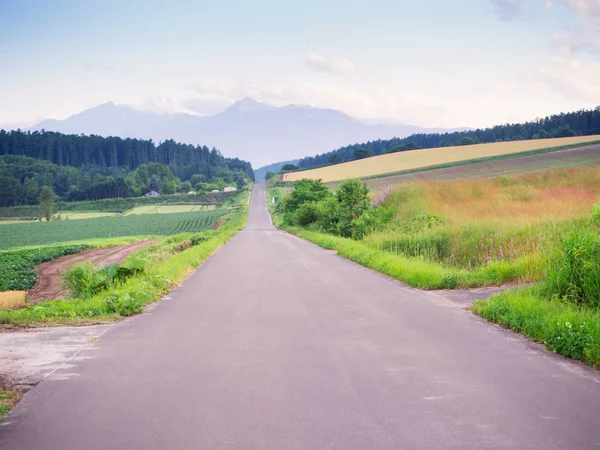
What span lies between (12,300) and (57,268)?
16.7 m

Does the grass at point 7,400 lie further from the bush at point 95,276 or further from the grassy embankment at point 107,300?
the bush at point 95,276

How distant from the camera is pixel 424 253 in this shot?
20438mm

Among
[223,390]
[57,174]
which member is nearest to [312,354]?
[223,390]

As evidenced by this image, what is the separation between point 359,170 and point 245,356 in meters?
107

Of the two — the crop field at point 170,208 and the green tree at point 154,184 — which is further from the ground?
the green tree at point 154,184

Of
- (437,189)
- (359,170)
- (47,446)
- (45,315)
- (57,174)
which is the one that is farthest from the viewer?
(57,174)

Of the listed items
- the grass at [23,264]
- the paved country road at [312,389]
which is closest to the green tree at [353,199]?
the grass at [23,264]

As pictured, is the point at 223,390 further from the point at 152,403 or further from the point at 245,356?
the point at 245,356

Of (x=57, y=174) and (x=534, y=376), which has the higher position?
(x=57, y=174)

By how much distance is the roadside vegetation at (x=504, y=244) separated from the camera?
882 cm

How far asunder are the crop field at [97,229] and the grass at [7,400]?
190 ft

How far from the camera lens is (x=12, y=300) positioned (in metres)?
23.7

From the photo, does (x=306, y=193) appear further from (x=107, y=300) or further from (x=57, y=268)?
(x=107, y=300)

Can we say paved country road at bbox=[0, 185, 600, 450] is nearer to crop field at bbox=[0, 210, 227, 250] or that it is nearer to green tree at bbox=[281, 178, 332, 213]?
green tree at bbox=[281, 178, 332, 213]
